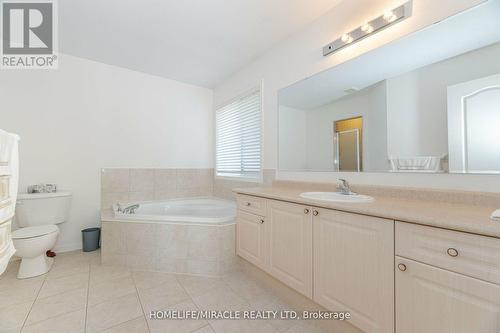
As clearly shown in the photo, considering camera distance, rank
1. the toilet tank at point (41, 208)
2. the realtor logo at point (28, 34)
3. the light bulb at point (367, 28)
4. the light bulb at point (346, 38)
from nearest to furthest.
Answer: the light bulb at point (367, 28) < the light bulb at point (346, 38) < the realtor logo at point (28, 34) < the toilet tank at point (41, 208)

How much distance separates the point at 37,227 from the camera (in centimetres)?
208

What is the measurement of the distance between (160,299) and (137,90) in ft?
8.46

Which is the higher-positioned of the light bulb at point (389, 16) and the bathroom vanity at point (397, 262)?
the light bulb at point (389, 16)

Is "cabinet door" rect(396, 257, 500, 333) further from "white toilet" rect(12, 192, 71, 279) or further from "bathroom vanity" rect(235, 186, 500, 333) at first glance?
"white toilet" rect(12, 192, 71, 279)

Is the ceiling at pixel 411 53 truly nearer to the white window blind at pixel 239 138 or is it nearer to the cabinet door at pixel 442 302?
the white window blind at pixel 239 138

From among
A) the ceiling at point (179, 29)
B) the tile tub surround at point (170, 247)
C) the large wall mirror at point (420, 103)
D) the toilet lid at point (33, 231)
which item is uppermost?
the ceiling at point (179, 29)

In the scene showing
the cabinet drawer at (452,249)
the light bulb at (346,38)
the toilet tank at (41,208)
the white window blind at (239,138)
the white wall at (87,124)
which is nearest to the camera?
the cabinet drawer at (452,249)

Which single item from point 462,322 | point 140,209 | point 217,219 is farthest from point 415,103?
point 140,209

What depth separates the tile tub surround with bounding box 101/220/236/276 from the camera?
6.64ft

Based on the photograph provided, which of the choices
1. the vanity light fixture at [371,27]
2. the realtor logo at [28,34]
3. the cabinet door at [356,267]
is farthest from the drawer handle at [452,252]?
the realtor logo at [28,34]

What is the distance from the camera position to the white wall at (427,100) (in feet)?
3.69

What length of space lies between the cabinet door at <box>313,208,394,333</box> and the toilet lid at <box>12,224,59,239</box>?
2385mm

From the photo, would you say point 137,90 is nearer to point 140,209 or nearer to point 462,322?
point 140,209

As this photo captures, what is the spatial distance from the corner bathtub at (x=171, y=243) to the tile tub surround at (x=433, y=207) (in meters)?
0.80
